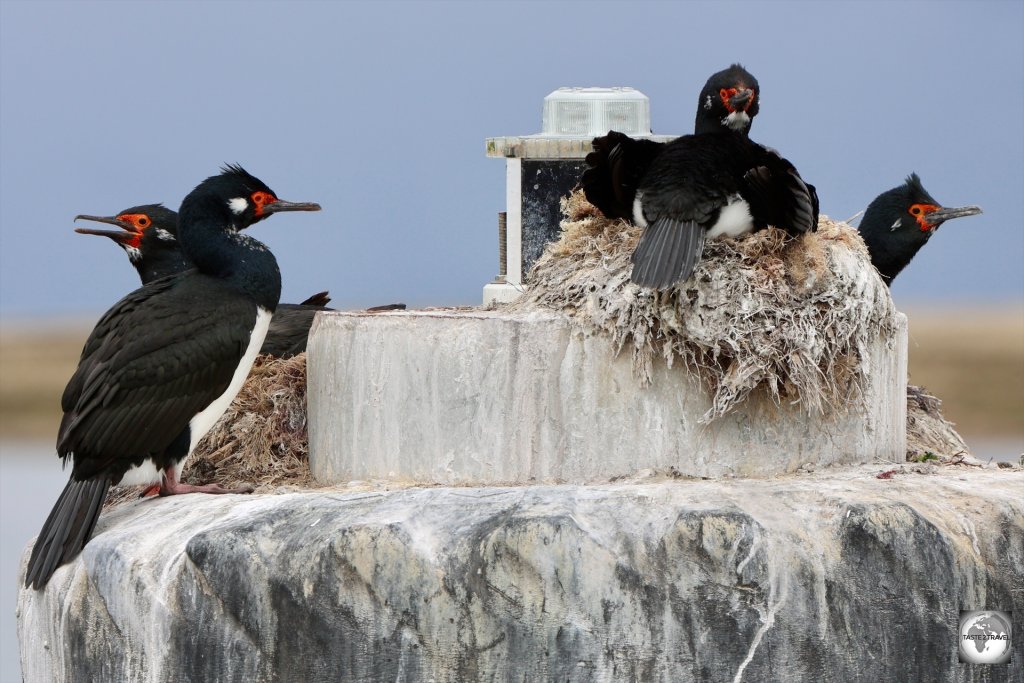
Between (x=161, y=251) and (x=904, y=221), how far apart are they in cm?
484

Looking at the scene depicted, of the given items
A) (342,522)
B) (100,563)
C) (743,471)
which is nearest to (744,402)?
(743,471)

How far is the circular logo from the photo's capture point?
5832 mm

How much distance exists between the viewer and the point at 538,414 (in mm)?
6418

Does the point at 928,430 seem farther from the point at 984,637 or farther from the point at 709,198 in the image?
the point at 709,198

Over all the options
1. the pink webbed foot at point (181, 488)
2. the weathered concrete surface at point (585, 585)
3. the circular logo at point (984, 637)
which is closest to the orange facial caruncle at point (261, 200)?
the pink webbed foot at point (181, 488)

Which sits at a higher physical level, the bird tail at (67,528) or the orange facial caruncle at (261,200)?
the orange facial caruncle at (261,200)

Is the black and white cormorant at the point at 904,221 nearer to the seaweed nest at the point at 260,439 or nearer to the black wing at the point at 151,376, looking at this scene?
the seaweed nest at the point at 260,439

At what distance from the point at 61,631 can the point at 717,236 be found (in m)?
3.76

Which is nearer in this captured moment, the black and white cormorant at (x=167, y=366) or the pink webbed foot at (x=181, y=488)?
the black and white cormorant at (x=167, y=366)

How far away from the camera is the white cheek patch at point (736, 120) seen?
694cm

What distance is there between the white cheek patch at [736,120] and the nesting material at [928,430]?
2191mm

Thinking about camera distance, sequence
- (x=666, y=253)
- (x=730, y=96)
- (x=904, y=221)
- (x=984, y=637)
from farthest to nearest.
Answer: (x=904, y=221)
(x=730, y=96)
(x=666, y=253)
(x=984, y=637)

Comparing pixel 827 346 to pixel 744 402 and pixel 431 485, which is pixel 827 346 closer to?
pixel 744 402

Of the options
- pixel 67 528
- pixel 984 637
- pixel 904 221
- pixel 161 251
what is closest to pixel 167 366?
pixel 67 528
